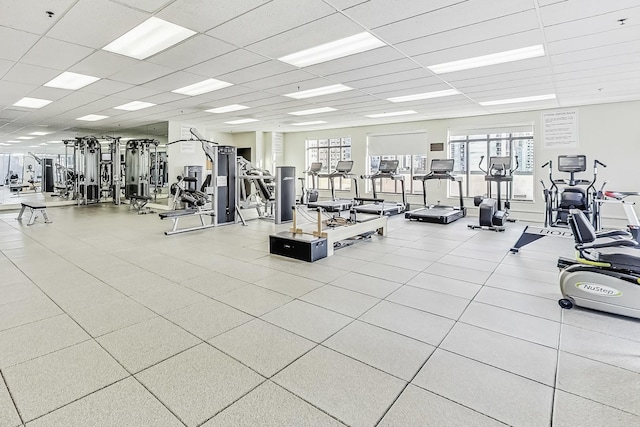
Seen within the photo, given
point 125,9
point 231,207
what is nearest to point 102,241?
point 231,207

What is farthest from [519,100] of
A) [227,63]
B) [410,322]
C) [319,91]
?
[410,322]

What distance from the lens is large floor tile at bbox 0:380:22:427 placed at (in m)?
1.56

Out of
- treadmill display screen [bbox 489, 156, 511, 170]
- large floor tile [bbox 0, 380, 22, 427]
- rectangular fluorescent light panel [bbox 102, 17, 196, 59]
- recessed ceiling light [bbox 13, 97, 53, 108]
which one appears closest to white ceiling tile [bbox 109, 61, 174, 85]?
rectangular fluorescent light panel [bbox 102, 17, 196, 59]

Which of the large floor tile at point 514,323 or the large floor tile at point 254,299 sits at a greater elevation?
the large floor tile at point 254,299

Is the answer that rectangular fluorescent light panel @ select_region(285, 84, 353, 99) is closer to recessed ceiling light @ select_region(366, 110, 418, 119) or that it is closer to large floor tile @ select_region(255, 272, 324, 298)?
recessed ceiling light @ select_region(366, 110, 418, 119)

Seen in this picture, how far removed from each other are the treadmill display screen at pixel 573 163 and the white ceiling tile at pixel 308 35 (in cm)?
500

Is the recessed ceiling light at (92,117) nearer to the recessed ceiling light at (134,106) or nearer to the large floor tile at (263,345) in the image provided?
the recessed ceiling light at (134,106)

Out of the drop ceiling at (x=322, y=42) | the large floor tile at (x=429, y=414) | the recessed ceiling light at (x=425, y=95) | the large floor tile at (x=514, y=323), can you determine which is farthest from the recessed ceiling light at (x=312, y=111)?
the large floor tile at (x=429, y=414)

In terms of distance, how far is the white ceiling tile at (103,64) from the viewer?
4.51 meters

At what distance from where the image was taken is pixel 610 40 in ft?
12.9

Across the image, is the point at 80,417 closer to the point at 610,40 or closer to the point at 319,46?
the point at 319,46

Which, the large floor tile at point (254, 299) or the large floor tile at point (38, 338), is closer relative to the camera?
the large floor tile at point (38, 338)

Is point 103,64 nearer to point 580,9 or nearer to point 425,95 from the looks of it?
point 425,95

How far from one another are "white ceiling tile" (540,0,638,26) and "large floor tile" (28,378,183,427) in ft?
14.3
